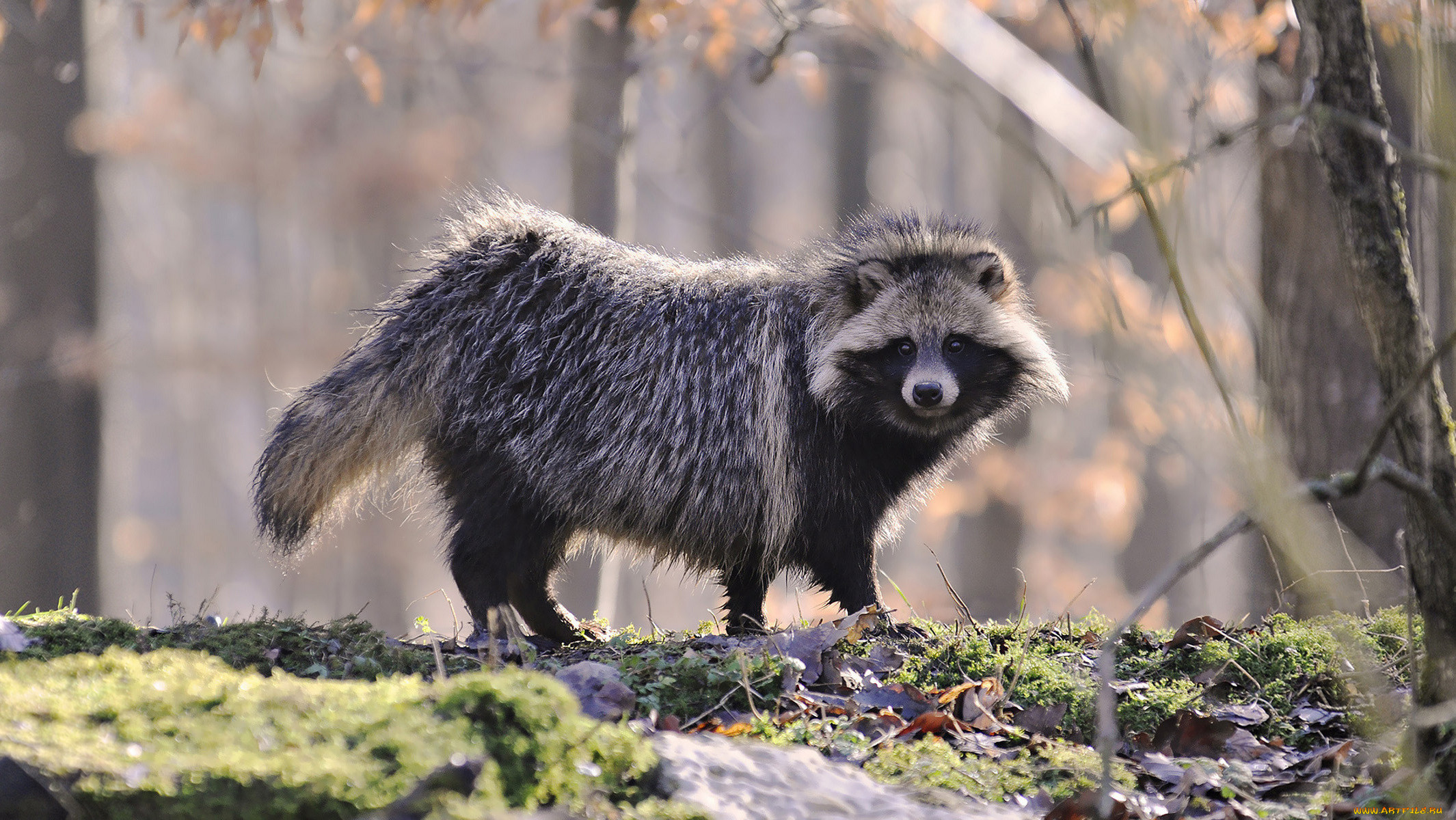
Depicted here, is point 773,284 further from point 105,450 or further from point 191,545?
point 191,545

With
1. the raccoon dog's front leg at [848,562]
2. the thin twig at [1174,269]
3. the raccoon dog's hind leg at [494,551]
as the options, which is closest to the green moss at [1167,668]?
the raccoon dog's front leg at [848,562]

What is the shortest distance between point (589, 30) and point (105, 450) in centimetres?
530

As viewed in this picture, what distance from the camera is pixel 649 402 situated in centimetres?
541

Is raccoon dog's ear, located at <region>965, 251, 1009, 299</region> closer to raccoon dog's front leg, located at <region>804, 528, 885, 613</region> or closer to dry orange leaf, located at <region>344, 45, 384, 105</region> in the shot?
raccoon dog's front leg, located at <region>804, 528, 885, 613</region>

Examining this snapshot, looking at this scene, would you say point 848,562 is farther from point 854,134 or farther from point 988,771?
point 854,134

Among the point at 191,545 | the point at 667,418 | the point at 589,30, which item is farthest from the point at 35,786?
the point at 191,545

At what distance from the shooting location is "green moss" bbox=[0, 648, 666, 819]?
88.4 inches

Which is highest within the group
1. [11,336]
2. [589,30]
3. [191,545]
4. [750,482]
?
[589,30]

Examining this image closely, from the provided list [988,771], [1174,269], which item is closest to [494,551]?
[988,771]

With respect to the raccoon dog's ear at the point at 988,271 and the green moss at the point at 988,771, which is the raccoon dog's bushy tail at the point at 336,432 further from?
the green moss at the point at 988,771

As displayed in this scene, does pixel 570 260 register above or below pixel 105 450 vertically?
above

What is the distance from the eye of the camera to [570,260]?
559 cm

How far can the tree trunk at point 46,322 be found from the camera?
28.4 ft

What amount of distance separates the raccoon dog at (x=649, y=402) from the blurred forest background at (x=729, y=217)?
0.46 metres
